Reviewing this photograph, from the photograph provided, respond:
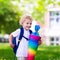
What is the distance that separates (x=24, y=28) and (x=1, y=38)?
1109 inches

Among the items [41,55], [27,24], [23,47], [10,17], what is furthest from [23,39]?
[10,17]

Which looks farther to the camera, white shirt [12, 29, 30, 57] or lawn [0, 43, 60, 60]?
lawn [0, 43, 60, 60]

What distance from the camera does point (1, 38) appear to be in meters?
33.3

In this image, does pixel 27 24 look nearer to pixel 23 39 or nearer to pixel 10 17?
pixel 23 39

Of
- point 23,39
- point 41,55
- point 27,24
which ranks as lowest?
point 41,55

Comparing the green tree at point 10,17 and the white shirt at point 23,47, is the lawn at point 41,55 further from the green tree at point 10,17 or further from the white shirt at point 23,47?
the green tree at point 10,17

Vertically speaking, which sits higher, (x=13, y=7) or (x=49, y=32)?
(x=13, y=7)

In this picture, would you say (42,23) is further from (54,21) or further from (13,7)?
(13,7)

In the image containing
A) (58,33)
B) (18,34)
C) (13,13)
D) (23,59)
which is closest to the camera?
(23,59)

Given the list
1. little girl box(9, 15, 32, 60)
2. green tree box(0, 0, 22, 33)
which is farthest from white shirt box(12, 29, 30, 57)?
green tree box(0, 0, 22, 33)

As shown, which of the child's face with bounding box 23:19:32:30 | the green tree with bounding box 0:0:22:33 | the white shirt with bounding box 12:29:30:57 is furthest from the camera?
the green tree with bounding box 0:0:22:33

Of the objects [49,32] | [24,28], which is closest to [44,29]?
[49,32]

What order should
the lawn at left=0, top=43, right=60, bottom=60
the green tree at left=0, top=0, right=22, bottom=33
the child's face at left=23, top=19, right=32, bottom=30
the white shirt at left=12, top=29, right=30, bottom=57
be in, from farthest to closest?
the green tree at left=0, top=0, right=22, bottom=33 < the lawn at left=0, top=43, right=60, bottom=60 < the child's face at left=23, top=19, right=32, bottom=30 < the white shirt at left=12, top=29, right=30, bottom=57

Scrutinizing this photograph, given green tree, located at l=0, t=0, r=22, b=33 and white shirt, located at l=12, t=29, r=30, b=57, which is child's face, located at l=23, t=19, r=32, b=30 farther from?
green tree, located at l=0, t=0, r=22, b=33
